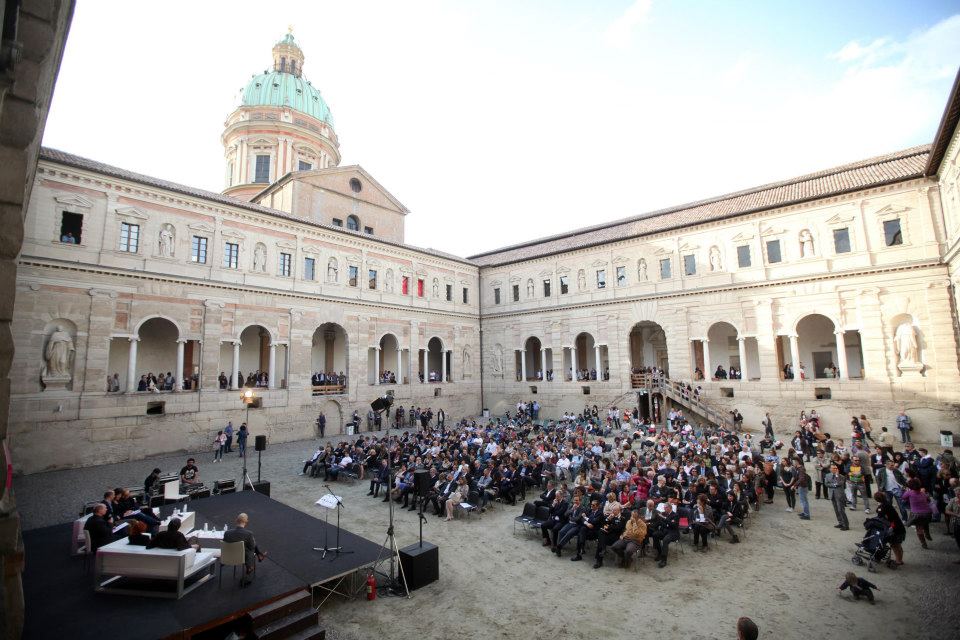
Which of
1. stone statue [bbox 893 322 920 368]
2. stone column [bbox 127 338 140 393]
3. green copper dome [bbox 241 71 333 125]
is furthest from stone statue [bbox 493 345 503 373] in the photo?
green copper dome [bbox 241 71 333 125]

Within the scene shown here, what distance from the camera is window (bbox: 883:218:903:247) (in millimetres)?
22484

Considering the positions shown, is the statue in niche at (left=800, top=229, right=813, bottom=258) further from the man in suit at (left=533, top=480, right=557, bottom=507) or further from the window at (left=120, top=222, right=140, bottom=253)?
the window at (left=120, top=222, right=140, bottom=253)

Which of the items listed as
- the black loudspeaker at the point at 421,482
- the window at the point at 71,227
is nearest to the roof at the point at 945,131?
the black loudspeaker at the point at 421,482

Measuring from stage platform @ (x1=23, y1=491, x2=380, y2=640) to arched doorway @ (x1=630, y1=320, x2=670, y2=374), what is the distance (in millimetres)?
27544

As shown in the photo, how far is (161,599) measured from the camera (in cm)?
Result: 712

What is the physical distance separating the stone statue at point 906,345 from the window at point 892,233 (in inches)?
164

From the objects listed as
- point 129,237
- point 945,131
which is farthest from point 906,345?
point 129,237

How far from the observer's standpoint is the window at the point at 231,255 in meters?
24.2

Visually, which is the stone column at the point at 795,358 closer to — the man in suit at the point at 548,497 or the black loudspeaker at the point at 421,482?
the man in suit at the point at 548,497

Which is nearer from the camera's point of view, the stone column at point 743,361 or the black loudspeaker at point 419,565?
the black loudspeaker at point 419,565

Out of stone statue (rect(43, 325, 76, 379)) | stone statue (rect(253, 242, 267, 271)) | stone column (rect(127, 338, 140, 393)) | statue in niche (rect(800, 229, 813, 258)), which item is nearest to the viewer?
stone statue (rect(43, 325, 76, 379))

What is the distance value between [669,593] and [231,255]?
989 inches

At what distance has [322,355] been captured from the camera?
30797 mm

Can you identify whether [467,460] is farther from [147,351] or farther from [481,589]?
[147,351]
